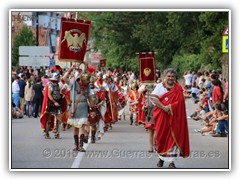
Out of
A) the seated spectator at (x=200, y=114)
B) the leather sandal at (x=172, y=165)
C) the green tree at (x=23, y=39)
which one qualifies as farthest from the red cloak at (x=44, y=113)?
the green tree at (x=23, y=39)

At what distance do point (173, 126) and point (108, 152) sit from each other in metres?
3.50

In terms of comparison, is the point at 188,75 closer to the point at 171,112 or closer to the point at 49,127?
the point at 49,127

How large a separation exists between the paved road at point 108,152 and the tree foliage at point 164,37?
15886mm

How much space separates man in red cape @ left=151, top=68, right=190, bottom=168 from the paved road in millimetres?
547

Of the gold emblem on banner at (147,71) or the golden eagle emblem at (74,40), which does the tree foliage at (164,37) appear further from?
the golden eagle emblem at (74,40)

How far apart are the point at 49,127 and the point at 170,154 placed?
26.2 feet

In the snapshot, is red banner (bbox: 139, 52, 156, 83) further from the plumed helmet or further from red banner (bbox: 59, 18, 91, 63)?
red banner (bbox: 59, 18, 91, 63)

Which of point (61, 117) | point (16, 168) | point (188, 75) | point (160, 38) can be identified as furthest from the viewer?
point (160, 38)

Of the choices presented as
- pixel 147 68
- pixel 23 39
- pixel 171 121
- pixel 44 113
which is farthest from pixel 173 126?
pixel 23 39

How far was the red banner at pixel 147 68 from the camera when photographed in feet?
66.7

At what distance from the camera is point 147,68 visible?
20875 millimetres

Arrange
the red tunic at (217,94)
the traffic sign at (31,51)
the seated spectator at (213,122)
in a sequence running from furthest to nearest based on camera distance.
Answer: the traffic sign at (31,51) → the red tunic at (217,94) → the seated spectator at (213,122)

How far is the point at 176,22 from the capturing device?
4947 cm

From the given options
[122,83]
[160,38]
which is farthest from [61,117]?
[160,38]
